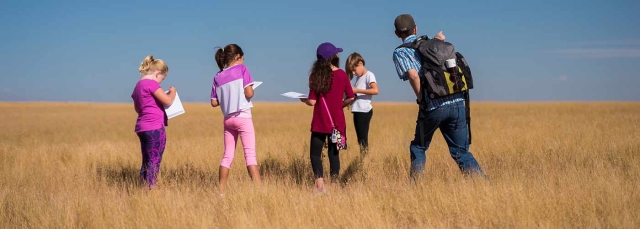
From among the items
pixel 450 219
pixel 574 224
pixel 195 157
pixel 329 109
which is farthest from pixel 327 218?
pixel 195 157

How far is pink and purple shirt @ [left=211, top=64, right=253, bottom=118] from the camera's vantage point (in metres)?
6.42

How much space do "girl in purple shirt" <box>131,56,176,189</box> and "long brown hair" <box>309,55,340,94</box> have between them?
4.97 feet

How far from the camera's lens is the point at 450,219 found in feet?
17.1

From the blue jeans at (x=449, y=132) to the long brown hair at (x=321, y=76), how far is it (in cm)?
103

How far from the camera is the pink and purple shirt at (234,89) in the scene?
6418 millimetres

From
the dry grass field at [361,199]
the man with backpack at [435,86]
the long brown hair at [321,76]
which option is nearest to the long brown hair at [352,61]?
the dry grass field at [361,199]

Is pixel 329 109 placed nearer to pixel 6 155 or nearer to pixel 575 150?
pixel 575 150

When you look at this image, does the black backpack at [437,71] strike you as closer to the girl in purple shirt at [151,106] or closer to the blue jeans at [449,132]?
the blue jeans at [449,132]

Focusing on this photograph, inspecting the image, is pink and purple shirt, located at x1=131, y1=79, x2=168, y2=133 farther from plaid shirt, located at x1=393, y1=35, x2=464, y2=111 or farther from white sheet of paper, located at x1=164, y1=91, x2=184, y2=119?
plaid shirt, located at x1=393, y1=35, x2=464, y2=111

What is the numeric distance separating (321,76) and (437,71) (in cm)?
128

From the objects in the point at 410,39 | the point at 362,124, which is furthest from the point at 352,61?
the point at 410,39

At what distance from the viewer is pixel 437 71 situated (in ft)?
19.2

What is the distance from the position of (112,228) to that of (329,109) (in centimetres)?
251

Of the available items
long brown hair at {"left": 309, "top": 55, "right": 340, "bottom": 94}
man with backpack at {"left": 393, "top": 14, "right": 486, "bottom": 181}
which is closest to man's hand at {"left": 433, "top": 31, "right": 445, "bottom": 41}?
man with backpack at {"left": 393, "top": 14, "right": 486, "bottom": 181}
